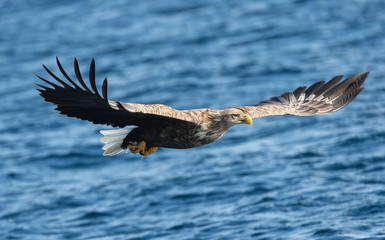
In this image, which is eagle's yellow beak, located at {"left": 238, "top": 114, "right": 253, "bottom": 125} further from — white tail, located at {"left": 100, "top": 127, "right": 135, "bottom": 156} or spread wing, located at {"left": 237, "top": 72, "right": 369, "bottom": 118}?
spread wing, located at {"left": 237, "top": 72, "right": 369, "bottom": 118}

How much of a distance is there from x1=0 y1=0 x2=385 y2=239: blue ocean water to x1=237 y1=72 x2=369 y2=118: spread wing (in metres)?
2.17

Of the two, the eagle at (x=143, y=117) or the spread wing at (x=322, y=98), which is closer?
the eagle at (x=143, y=117)

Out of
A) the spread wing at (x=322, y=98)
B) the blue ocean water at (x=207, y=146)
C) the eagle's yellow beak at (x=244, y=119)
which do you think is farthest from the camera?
the blue ocean water at (x=207, y=146)

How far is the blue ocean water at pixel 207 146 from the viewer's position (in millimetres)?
12703

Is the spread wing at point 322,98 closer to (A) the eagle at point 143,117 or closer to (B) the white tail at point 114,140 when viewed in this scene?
(A) the eagle at point 143,117

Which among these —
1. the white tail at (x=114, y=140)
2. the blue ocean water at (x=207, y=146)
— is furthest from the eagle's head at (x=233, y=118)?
the blue ocean water at (x=207, y=146)

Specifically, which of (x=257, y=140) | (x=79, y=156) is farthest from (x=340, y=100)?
(x=79, y=156)

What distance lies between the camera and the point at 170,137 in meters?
8.30

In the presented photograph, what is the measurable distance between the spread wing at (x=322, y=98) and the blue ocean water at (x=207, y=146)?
2.17 m

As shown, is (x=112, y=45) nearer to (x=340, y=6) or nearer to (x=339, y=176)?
(x=340, y=6)

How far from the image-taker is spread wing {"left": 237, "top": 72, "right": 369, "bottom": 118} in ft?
32.8

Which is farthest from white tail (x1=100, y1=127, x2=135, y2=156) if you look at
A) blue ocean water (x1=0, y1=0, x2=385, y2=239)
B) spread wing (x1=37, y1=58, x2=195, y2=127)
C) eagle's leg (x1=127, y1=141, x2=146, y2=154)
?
blue ocean water (x1=0, y1=0, x2=385, y2=239)

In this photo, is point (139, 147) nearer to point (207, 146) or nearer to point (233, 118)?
point (233, 118)

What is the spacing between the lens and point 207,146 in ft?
51.5
